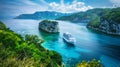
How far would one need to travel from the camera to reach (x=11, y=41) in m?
25.0

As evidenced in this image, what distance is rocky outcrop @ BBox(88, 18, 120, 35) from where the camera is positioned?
80.1 m

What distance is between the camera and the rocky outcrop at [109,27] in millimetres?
80131

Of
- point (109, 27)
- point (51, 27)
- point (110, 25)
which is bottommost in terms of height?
point (109, 27)

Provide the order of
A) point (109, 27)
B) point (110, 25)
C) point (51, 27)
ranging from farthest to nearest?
1. point (110, 25)
2. point (109, 27)
3. point (51, 27)

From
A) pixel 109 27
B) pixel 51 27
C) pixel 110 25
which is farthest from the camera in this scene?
pixel 110 25

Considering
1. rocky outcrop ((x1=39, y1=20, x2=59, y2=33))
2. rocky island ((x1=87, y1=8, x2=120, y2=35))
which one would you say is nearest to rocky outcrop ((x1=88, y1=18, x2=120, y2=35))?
rocky island ((x1=87, y1=8, x2=120, y2=35))

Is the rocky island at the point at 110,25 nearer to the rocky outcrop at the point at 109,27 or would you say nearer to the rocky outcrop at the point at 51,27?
the rocky outcrop at the point at 109,27

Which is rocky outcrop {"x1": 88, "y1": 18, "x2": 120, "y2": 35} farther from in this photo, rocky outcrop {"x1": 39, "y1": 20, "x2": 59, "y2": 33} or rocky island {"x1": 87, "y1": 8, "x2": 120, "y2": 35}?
rocky outcrop {"x1": 39, "y1": 20, "x2": 59, "y2": 33}

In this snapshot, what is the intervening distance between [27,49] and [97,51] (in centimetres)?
2450

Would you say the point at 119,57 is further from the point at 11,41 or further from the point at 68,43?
the point at 11,41

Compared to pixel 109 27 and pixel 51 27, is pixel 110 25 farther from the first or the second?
pixel 51 27

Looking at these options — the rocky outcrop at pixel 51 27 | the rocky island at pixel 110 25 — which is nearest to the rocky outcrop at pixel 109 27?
the rocky island at pixel 110 25

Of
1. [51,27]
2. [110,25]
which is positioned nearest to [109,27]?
[110,25]

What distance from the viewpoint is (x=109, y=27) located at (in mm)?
85562
